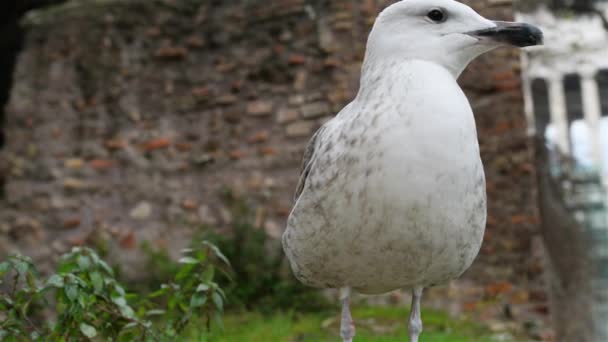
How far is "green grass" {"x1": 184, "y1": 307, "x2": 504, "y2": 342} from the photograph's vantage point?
4.10 m

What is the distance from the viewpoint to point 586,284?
660 cm

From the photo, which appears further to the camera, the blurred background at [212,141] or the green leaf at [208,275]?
the blurred background at [212,141]

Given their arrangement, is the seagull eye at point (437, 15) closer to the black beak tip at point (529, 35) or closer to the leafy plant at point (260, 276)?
the black beak tip at point (529, 35)

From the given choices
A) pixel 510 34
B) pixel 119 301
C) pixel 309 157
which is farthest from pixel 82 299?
pixel 510 34

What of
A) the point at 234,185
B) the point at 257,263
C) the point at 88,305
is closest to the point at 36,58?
the point at 234,185

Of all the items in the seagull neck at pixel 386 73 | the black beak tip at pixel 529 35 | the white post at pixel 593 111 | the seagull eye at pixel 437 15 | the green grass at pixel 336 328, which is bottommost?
the white post at pixel 593 111

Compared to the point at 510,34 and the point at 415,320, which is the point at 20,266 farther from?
the point at 510,34

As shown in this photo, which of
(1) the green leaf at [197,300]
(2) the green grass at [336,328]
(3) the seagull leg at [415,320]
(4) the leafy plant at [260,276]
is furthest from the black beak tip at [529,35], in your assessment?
A: (4) the leafy plant at [260,276]

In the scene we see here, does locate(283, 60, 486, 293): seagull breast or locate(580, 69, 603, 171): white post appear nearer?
locate(283, 60, 486, 293): seagull breast

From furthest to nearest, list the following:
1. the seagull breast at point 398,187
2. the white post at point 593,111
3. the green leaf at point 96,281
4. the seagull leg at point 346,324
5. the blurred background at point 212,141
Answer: the white post at point 593,111 → the blurred background at point 212,141 → the green leaf at point 96,281 → the seagull leg at point 346,324 → the seagull breast at point 398,187

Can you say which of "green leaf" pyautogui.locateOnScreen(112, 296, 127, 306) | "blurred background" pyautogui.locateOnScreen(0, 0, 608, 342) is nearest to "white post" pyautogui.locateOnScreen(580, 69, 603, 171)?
"blurred background" pyautogui.locateOnScreen(0, 0, 608, 342)

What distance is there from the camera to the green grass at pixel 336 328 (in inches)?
161

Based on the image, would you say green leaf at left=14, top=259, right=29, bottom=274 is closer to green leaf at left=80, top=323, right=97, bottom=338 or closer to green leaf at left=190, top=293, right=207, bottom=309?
green leaf at left=80, top=323, right=97, bottom=338

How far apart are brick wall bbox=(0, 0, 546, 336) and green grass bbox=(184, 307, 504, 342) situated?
2.36 ft
